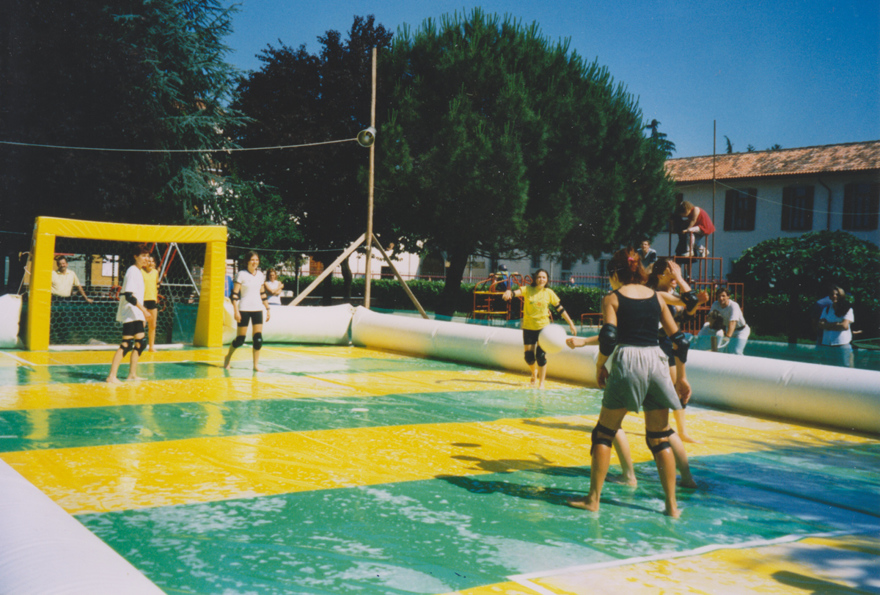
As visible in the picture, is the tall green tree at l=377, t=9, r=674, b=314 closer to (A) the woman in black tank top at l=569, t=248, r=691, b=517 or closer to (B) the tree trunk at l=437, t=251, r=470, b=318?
(B) the tree trunk at l=437, t=251, r=470, b=318

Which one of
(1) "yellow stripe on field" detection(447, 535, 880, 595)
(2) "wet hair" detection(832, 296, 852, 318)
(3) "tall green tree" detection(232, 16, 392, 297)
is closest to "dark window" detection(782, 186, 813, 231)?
(3) "tall green tree" detection(232, 16, 392, 297)

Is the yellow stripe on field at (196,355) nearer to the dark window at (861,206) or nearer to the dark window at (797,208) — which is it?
the dark window at (861,206)

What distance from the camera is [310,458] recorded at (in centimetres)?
666

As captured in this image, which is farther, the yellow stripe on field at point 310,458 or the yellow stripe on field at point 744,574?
the yellow stripe on field at point 310,458

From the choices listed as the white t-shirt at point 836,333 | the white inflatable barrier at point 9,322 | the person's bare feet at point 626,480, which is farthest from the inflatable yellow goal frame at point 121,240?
the white t-shirt at point 836,333

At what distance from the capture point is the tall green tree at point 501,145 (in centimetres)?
2677

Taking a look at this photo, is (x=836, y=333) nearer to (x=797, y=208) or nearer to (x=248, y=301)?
(x=248, y=301)

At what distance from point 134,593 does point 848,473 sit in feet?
20.7

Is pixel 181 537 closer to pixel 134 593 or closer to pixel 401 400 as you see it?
pixel 134 593

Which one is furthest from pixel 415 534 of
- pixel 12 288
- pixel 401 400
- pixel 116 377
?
pixel 12 288

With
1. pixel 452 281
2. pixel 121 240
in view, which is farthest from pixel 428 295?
pixel 121 240

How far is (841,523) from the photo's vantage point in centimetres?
527

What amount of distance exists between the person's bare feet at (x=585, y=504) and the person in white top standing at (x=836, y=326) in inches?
301

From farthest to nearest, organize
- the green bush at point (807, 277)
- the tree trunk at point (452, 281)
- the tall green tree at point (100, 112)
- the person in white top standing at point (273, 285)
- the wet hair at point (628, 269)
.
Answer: the tree trunk at point (452, 281) < the green bush at point (807, 277) < the tall green tree at point (100, 112) < the person in white top standing at point (273, 285) < the wet hair at point (628, 269)
